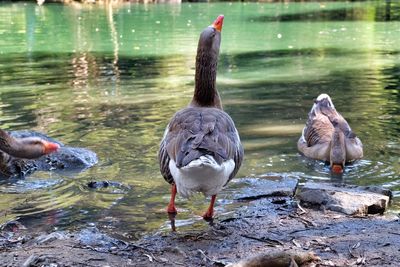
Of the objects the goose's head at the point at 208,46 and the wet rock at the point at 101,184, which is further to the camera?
the wet rock at the point at 101,184

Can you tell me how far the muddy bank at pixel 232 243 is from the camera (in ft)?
14.9

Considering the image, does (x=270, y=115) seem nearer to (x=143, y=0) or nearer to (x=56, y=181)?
(x=56, y=181)

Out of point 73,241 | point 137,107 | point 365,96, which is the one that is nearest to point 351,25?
point 365,96

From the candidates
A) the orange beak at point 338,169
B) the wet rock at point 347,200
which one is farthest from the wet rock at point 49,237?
the orange beak at point 338,169

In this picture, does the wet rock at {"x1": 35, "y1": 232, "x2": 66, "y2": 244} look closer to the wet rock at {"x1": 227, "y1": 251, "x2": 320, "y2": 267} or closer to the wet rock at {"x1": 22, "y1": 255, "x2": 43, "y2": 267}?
the wet rock at {"x1": 22, "y1": 255, "x2": 43, "y2": 267}

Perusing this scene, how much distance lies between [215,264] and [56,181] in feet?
11.4

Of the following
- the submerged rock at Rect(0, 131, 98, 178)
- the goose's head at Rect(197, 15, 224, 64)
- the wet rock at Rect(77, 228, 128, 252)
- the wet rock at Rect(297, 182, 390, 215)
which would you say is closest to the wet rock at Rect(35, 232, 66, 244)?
the wet rock at Rect(77, 228, 128, 252)

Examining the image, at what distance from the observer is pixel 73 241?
5.07m

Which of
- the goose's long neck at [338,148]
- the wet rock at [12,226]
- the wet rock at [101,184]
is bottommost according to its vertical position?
the wet rock at [101,184]

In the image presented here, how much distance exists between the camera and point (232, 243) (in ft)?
16.7

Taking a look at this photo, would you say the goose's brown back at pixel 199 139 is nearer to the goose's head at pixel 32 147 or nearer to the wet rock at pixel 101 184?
the goose's head at pixel 32 147

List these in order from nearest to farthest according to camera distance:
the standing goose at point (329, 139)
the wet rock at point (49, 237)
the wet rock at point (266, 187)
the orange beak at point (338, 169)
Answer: the wet rock at point (49, 237) → the wet rock at point (266, 187) → the orange beak at point (338, 169) → the standing goose at point (329, 139)

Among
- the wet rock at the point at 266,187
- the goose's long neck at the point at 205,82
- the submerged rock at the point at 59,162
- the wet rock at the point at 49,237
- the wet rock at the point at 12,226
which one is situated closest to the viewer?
the wet rock at the point at 49,237

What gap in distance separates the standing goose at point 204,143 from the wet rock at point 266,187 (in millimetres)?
805
